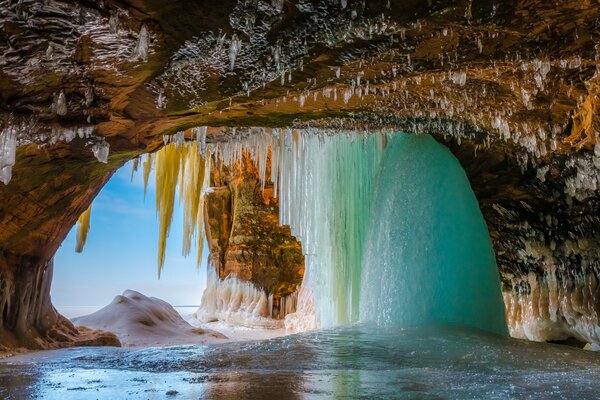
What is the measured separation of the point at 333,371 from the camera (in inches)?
112

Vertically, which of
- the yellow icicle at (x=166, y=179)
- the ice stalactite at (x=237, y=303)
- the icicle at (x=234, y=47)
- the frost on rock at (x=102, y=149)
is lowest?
the ice stalactite at (x=237, y=303)

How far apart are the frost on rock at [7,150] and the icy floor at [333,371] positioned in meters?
1.35

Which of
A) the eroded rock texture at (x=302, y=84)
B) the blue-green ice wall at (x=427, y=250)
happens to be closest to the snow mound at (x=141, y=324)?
the eroded rock texture at (x=302, y=84)

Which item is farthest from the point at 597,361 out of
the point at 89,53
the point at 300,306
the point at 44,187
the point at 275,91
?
the point at 300,306

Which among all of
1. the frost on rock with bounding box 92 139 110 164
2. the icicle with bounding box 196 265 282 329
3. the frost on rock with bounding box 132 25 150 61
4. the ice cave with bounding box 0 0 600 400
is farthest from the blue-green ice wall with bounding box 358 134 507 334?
the icicle with bounding box 196 265 282 329

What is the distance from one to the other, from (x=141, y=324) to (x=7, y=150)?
17.2ft

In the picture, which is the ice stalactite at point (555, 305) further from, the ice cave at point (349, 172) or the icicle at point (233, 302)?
the icicle at point (233, 302)

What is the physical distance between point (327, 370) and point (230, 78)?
2.13 meters

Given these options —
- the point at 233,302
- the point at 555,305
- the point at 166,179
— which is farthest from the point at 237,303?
the point at 555,305

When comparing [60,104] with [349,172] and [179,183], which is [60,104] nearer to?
[349,172]

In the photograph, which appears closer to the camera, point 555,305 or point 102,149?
point 102,149

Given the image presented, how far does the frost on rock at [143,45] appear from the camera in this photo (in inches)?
109

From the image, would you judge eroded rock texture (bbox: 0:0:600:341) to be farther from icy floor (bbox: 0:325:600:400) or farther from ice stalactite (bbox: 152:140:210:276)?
ice stalactite (bbox: 152:140:210:276)

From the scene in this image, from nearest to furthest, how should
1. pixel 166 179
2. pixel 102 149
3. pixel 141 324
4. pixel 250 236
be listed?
1. pixel 102 149
2. pixel 141 324
3. pixel 166 179
4. pixel 250 236
